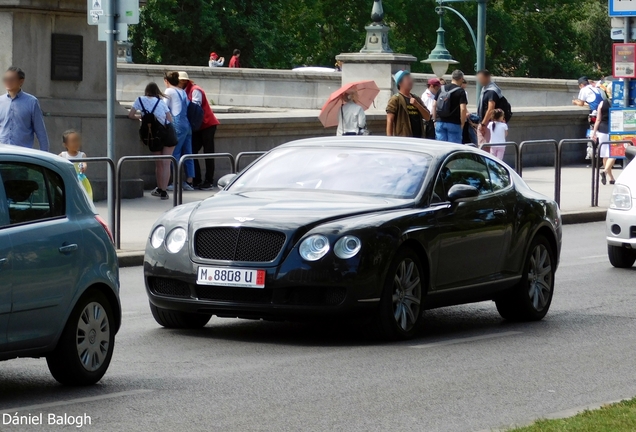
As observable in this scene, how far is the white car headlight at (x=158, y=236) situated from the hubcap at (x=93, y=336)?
1953 mm

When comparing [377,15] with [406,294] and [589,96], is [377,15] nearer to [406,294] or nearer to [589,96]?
[589,96]

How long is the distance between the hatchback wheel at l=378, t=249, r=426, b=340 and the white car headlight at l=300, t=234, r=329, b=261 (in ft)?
1.73

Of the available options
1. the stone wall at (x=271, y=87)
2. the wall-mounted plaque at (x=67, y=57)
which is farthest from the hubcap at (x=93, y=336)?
the stone wall at (x=271, y=87)

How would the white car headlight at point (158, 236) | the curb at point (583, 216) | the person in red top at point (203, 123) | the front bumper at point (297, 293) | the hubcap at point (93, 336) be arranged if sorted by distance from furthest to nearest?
1. the person in red top at point (203, 123)
2. the curb at point (583, 216)
3. the white car headlight at point (158, 236)
4. the front bumper at point (297, 293)
5. the hubcap at point (93, 336)

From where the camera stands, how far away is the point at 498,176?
12.0m

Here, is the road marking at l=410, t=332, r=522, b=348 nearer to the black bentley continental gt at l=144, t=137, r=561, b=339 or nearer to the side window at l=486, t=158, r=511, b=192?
the black bentley continental gt at l=144, t=137, r=561, b=339

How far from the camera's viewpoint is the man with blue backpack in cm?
3228

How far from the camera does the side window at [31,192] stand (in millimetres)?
7855

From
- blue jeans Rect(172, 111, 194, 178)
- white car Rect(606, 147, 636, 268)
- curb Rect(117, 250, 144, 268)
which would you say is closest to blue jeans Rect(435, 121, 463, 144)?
blue jeans Rect(172, 111, 194, 178)

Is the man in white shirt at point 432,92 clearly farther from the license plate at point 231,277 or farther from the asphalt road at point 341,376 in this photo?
the license plate at point 231,277

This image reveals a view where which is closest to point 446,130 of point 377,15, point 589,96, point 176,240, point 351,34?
point 589,96

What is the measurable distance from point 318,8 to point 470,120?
50605 millimetres

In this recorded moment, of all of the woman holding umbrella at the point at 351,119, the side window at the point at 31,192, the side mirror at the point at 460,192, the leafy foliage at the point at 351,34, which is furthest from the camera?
the leafy foliage at the point at 351,34

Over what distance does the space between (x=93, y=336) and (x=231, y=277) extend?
1729mm
